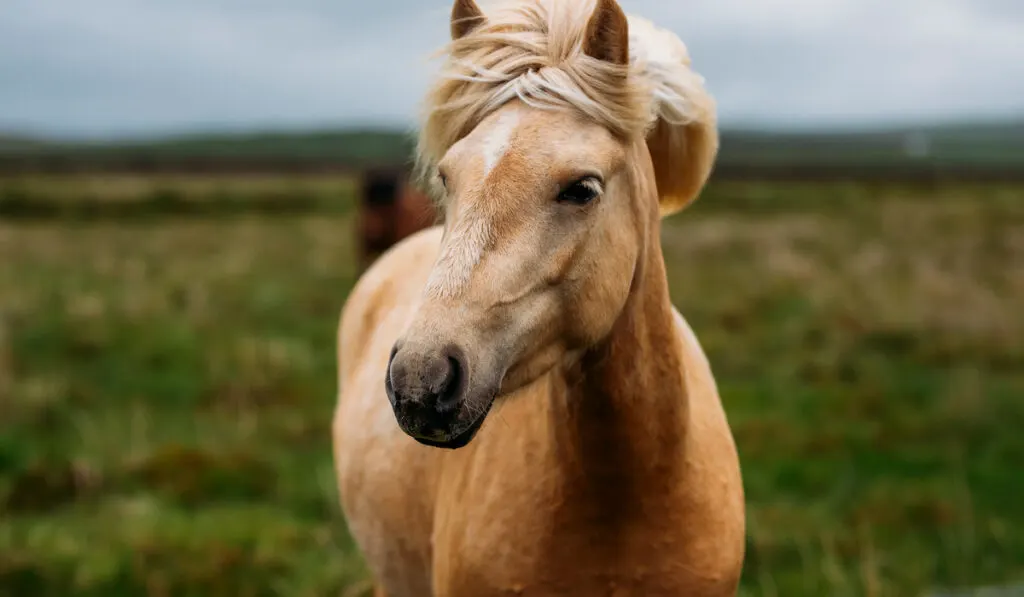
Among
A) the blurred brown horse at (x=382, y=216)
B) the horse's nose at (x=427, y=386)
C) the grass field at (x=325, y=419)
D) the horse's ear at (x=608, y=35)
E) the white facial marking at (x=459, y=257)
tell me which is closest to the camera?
the horse's nose at (x=427, y=386)

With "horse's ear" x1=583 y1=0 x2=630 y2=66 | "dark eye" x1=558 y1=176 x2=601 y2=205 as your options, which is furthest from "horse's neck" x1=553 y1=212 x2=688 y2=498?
"horse's ear" x1=583 y1=0 x2=630 y2=66

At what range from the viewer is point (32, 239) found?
20688mm

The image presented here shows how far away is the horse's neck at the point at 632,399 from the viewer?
8.21 ft

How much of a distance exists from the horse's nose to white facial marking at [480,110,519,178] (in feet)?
1.49

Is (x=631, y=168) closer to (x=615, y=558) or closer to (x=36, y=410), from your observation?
(x=615, y=558)

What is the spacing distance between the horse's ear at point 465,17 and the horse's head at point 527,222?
0.06 metres

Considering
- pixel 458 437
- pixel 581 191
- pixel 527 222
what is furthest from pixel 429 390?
pixel 581 191

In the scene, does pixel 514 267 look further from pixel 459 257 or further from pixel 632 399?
pixel 632 399

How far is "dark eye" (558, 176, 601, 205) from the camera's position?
85.5 inches

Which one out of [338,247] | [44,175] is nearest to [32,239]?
[338,247]

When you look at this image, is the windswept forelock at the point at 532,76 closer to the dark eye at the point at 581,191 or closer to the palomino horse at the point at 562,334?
the palomino horse at the point at 562,334

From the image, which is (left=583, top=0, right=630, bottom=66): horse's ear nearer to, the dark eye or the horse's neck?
the dark eye

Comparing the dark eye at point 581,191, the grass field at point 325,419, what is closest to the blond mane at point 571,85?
the dark eye at point 581,191

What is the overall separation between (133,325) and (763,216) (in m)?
20.1
